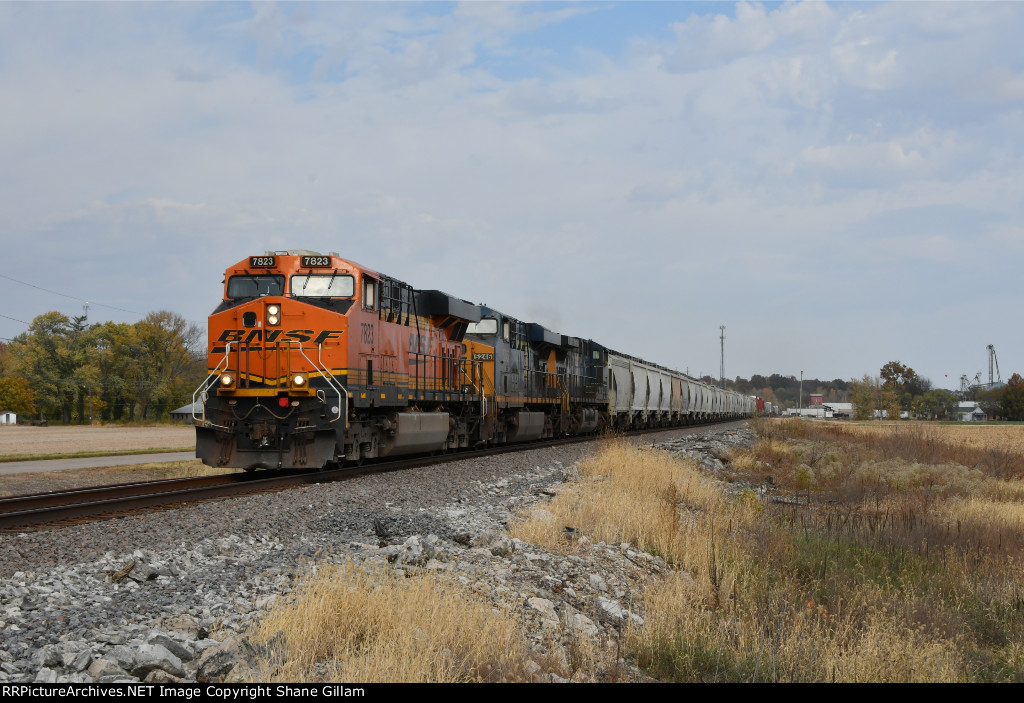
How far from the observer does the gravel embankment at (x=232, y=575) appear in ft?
15.6

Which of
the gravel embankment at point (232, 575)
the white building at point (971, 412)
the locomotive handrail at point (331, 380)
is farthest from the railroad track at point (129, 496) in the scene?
the white building at point (971, 412)

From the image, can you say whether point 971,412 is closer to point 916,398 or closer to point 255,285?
point 916,398

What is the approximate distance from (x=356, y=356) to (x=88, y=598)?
30.6ft

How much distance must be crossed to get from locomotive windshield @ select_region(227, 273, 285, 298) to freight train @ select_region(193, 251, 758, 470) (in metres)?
0.02

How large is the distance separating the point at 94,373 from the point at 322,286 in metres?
76.1

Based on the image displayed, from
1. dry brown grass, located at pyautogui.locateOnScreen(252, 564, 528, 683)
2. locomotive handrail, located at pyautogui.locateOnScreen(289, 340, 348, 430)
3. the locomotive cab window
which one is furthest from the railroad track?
dry brown grass, located at pyautogui.locateOnScreen(252, 564, 528, 683)

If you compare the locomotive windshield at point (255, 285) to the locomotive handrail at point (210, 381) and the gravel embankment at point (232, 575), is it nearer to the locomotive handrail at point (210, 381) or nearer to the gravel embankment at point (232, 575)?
the locomotive handrail at point (210, 381)

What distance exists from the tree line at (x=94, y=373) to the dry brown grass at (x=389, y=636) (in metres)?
81.2

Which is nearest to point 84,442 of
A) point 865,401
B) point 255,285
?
point 255,285

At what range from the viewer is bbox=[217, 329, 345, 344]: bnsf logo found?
14688 mm

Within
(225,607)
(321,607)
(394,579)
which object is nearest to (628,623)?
(394,579)

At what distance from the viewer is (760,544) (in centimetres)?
984

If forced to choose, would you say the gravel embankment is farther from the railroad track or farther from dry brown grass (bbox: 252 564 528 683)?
the railroad track

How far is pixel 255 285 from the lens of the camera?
15469mm
